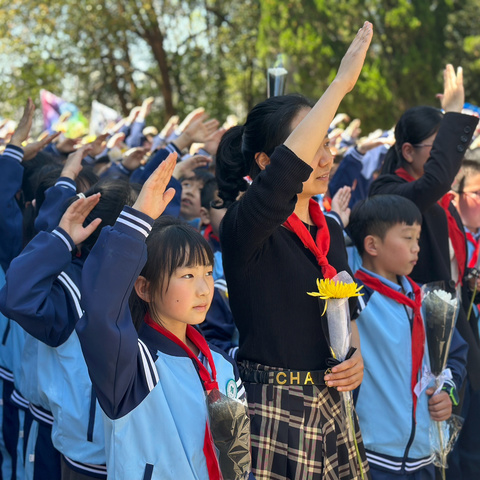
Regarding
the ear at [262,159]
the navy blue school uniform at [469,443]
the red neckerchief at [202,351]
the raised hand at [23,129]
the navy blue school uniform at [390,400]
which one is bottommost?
the navy blue school uniform at [469,443]

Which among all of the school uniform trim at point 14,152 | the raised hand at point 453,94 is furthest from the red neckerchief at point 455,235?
the school uniform trim at point 14,152

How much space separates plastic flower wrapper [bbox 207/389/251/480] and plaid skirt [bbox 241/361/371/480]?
0.48 ft

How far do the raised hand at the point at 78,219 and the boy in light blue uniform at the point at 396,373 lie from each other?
46.2 inches

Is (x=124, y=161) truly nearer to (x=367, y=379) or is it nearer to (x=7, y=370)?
(x=7, y=370)

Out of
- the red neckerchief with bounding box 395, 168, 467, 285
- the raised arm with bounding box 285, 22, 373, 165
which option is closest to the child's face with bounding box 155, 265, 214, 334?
Result: the raised arm with bounding box 285, 22, 373, 165

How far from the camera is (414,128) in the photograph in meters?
3.62

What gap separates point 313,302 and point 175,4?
1471cm

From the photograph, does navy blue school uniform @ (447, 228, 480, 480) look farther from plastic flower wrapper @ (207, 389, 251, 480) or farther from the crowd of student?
plastic flower wrapper @ (207, 389, 251, 480)

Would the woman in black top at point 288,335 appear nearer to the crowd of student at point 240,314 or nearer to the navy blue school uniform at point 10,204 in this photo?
the crowd of student at point 240,314

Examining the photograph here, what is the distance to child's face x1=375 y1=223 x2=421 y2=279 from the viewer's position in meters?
3.13

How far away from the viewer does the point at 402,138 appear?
3697 mm

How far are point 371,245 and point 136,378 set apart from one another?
1569mm

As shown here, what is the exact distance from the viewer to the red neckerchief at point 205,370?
205cm

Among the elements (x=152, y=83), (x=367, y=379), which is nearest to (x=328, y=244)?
(x=367, y=379)
